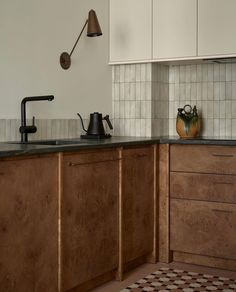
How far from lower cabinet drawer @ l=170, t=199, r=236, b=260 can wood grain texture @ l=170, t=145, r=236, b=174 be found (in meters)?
0.23

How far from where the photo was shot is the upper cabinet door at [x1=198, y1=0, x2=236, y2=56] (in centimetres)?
353

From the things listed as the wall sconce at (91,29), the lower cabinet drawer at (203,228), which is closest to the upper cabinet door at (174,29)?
the wall sconce at (91,29)

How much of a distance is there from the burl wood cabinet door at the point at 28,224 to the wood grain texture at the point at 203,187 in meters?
1.19

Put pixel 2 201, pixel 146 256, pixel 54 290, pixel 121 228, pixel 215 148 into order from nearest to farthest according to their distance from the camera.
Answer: pixel 2 201, pixel 54 290, pixel 121 228, pixel 215 148, pixel 146 256

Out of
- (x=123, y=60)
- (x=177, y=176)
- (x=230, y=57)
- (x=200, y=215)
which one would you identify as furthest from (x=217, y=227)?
(x=123, y=60)

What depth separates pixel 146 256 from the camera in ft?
11.6

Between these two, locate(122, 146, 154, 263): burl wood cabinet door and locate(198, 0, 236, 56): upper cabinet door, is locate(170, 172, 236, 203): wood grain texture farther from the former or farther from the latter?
locate(198, 0, 236, 56): upper cabinet door

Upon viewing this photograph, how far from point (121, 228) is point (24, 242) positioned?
91 cm

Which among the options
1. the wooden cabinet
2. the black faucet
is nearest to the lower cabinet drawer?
the wooden cabinet

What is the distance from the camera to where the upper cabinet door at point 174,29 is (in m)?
3.67

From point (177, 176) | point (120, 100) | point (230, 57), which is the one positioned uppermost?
point (230, 57)

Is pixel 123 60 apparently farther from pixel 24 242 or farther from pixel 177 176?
pixel 24 242

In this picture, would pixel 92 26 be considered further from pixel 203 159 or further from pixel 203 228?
pixel 203 228

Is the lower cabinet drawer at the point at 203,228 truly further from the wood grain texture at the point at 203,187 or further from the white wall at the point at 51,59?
the white wall at the point at 51,59
